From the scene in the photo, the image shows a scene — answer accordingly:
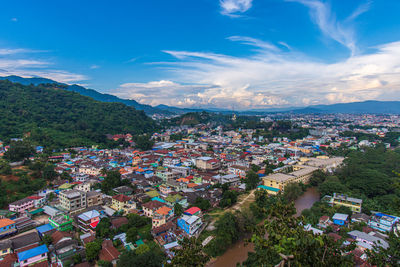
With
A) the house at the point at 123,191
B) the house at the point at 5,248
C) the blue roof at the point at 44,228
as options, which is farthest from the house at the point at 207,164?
the house at the point at 5,248

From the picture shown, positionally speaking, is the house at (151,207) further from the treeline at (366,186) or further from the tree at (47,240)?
the treeline at (366,186)

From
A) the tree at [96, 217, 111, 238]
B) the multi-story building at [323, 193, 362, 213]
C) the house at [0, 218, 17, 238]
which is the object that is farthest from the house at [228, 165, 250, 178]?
the house at [0, 218, 17, 238]

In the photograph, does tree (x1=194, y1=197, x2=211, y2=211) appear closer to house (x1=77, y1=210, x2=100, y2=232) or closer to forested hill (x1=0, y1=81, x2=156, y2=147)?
house (x1=77, y1=210, x2=100, y2=232)

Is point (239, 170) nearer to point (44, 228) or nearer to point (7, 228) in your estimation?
point (44, 228)

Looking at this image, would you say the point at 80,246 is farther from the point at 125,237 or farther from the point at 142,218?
the point at 142,218

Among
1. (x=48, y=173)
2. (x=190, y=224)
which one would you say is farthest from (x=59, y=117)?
(x=190, y=224)

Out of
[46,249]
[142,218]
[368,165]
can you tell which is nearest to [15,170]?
[46,249]

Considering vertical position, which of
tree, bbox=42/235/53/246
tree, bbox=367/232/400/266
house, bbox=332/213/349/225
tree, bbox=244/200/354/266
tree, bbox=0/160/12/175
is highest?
tree, bbox=244/200/354/266
